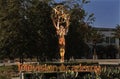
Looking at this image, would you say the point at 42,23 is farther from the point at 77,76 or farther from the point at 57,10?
the point at 77,76

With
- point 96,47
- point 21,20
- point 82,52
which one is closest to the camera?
point 21,20

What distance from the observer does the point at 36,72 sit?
2527 cm

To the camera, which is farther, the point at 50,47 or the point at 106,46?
the point at 106,46

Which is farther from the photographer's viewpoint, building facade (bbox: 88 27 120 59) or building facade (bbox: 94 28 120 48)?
building facade (bbox: 94 28 120 48)

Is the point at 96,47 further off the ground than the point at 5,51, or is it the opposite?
the point at 5,51

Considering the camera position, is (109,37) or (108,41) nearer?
(108,41)

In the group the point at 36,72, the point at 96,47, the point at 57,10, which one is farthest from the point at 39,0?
the point at 96,47

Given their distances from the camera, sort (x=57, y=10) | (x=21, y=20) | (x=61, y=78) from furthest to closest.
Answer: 1. (x=21, y=20)
2. (x=57, y=10)
3. (x=61, y=78)

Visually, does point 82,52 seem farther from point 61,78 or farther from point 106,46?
point 106,46

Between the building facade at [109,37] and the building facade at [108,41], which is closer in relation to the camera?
the building facade at [108,41]

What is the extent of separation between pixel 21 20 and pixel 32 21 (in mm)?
1315

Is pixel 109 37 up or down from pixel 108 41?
up

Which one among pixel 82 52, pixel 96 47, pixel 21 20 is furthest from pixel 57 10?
pixel 96 47

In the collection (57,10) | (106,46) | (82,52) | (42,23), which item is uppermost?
(57,10)
